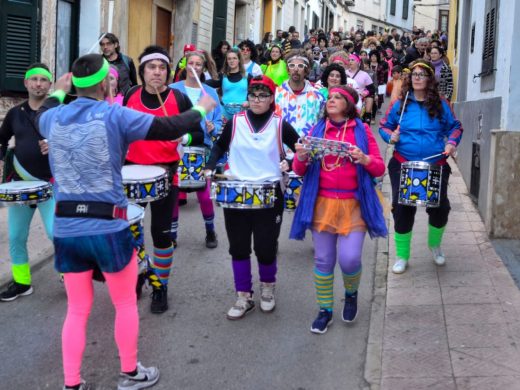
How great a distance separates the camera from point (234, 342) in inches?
192

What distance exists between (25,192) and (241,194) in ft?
5.58

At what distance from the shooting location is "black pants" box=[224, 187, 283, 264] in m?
5.13

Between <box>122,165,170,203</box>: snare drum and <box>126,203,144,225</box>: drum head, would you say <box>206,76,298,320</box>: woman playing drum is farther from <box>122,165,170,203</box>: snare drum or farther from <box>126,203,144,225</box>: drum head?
<box>126,203,144,225</box>: drum head

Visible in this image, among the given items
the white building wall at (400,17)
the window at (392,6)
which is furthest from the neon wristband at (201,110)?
the window at (392,6)

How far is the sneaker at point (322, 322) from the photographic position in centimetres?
501

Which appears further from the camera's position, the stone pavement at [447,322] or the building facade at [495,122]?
the building facade at [495,122]

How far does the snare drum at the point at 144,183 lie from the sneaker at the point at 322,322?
4.59 ft

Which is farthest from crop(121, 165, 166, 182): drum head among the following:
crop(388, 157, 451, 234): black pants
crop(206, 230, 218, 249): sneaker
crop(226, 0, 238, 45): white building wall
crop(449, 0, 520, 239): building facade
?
crop(226, 0, 238, 45): white building wall

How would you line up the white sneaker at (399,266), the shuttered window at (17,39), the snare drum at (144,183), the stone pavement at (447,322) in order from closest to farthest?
the stone pavement at (447,322), the snare drum at (144,183), the white sneaker at (399,266), the shuttered window at (17,39)

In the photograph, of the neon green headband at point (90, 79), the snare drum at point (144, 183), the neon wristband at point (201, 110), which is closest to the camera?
the neon green headband at point (90, 79)

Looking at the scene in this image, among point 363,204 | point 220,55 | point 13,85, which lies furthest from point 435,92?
point 220,55

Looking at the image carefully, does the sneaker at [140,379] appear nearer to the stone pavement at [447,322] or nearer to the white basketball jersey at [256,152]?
the stone pavement at [447,322]

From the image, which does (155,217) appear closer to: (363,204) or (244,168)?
(244,168)

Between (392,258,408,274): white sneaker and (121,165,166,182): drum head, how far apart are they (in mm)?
2523
